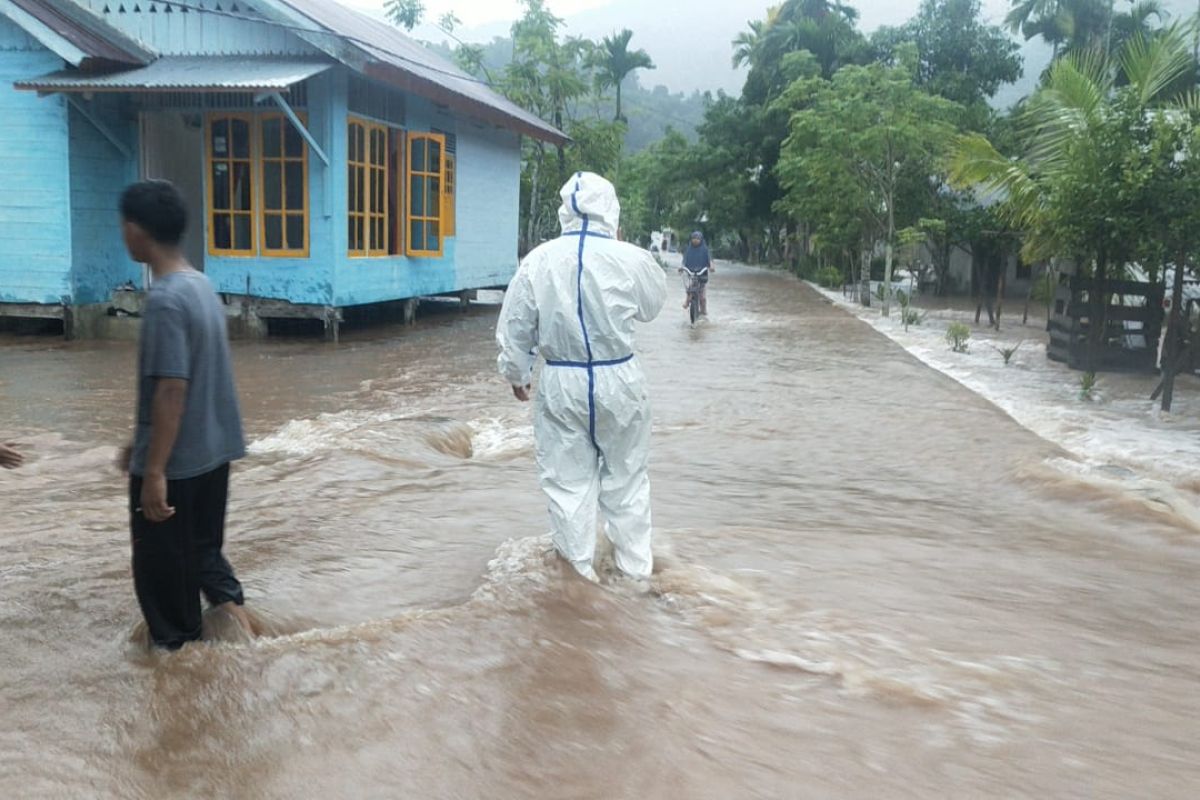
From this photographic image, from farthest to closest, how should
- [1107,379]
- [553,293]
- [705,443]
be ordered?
1. [1107,379]
2. [705,443]
3. [553,293]

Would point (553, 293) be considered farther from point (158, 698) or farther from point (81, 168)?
point (81, 168)

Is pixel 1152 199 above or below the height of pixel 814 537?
above

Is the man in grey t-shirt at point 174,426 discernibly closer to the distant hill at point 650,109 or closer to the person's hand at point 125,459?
the person's hand at point 125,459

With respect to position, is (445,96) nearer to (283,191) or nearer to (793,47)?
(283,191)

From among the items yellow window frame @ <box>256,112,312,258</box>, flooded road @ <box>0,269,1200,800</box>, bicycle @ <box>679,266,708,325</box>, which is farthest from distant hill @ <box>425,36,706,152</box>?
→ flooded road @ <box>0,269,1200,800</box>

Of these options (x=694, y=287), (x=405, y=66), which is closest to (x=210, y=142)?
(x=405, y=66)

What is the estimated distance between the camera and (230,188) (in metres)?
14.3

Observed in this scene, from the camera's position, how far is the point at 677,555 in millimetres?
5547

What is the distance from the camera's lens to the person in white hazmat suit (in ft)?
15.4

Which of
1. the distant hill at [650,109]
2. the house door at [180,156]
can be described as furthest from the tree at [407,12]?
the distant hill at [650,109]

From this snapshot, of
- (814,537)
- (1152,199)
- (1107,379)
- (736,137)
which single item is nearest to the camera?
(814,537)

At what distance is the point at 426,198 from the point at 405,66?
267 cm

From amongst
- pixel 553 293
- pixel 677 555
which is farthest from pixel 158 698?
pixel 677 555

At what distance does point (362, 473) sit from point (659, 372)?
6.07 meters
